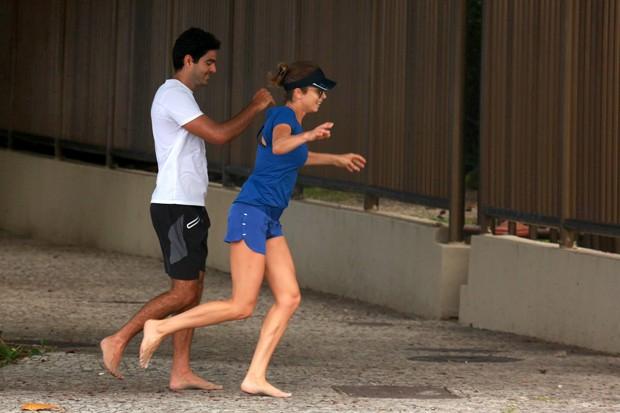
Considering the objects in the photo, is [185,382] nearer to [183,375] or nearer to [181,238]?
[183,375]

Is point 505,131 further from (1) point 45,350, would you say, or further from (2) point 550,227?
(1) point 45,350

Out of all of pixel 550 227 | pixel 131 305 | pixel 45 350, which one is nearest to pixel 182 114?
pixel 45 350

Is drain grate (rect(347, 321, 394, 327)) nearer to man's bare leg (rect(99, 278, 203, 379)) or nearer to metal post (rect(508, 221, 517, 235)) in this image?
metal post (rect(508, 221, 517, 235))

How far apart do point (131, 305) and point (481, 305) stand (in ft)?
9.52

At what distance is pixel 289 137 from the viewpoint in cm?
859

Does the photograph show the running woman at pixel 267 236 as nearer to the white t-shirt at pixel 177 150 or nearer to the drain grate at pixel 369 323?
the white t-shirt at pixel 177 150

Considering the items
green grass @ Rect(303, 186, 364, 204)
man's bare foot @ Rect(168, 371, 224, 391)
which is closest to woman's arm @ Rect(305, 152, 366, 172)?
man's bare foot @ Rect(168, 371, 224, 391)

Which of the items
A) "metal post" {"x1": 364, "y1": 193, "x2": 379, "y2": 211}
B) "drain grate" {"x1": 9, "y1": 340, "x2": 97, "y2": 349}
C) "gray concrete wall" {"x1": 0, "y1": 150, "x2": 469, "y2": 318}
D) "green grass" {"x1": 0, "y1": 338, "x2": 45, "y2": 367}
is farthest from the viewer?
"metal post" {"x1": 364, "y1": 193, "x2": 379, "y2": 211}

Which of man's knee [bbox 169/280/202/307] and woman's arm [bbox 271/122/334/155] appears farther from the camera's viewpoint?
man's knee [bbox 169/280/202/307]

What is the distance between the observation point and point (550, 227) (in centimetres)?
1220

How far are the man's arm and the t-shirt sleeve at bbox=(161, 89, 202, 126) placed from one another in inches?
1.1

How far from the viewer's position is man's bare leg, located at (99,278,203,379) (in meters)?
8.95

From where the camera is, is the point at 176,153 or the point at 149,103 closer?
the point at 176,153

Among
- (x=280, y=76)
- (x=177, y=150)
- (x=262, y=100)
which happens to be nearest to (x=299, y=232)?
(x=177, y=150)
